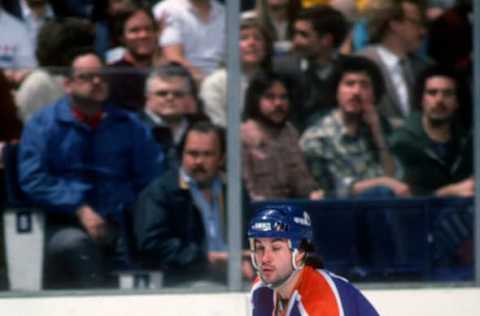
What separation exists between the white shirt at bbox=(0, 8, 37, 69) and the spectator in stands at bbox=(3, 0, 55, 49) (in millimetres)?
23

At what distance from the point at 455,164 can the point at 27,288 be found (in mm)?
2313

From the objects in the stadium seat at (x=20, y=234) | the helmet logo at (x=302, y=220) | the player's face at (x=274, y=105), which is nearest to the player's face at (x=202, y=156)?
the player's face at (x=274, y=105)

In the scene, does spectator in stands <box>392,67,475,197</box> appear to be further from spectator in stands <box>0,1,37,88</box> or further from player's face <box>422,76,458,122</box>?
spectator in stands <box>0,1,37,88</box>

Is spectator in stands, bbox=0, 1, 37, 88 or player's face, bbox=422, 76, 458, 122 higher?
spectator in stands, bbox=0, 1, 37, 88

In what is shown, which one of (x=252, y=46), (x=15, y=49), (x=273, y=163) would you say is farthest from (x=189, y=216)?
(x=15, y=49)

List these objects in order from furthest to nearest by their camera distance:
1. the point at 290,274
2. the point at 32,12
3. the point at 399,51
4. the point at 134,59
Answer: the point at 399,51 → the point at 134,59 → the point at 32,12 → the point at 290,274

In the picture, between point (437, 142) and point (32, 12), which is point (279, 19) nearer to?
point (437, 142)

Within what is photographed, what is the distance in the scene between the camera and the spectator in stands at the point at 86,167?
309 inches

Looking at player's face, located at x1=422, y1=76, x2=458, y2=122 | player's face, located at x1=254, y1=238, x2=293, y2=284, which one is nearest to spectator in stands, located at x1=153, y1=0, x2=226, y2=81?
player's face, located at x1=422, y1=76, x2=458, y2=122

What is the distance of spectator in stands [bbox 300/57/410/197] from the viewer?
7.95m

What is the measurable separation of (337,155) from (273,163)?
0.34 metres

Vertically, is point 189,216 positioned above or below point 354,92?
below

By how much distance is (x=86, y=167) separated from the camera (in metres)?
7.89

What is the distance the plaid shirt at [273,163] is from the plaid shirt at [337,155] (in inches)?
2.5
